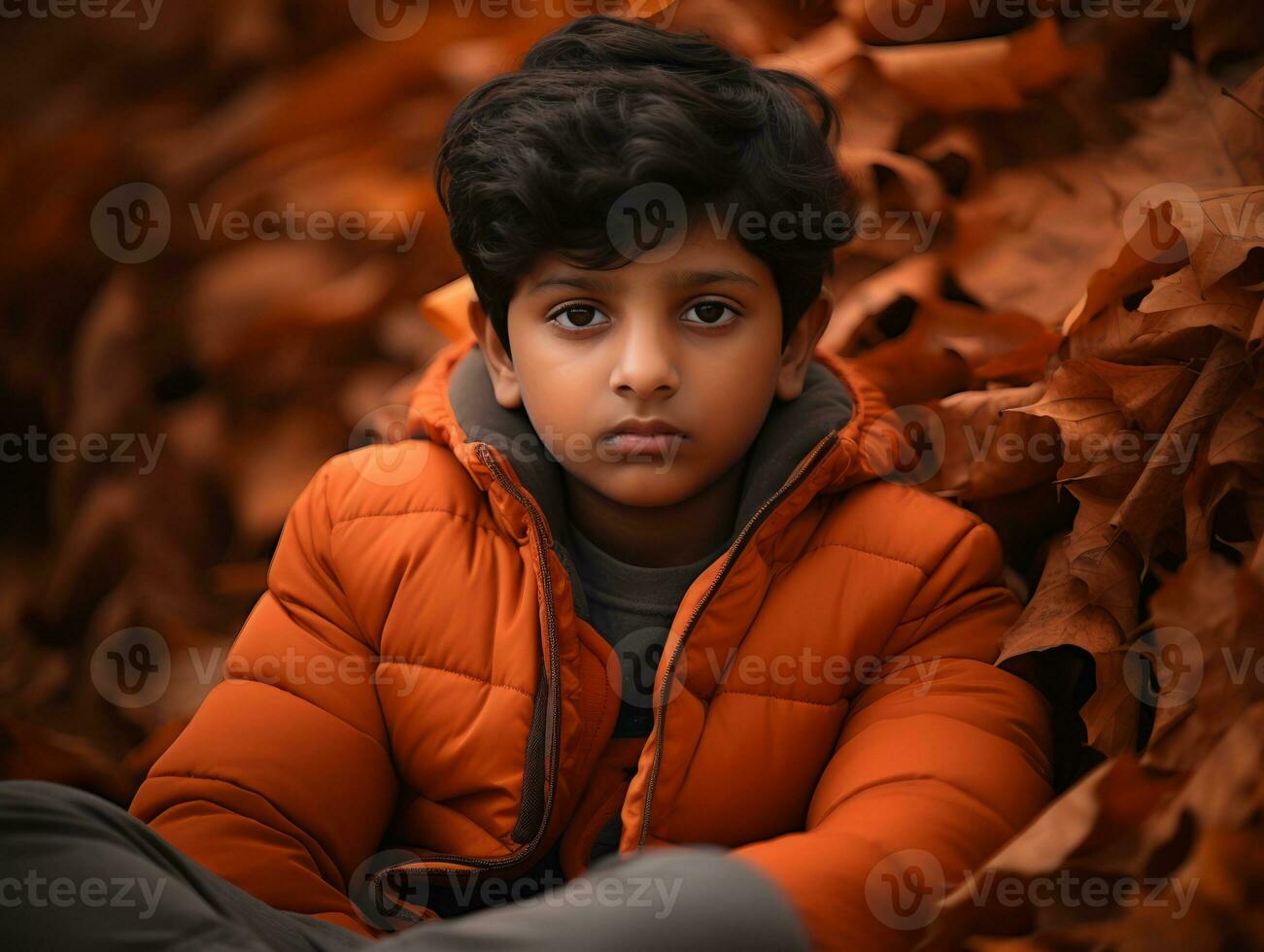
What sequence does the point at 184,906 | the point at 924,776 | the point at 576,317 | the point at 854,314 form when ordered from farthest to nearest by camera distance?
the point at 854,314
the point at 576,317
the point at 924,776
the point at 184,906

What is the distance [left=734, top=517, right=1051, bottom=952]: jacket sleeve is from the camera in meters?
0.94

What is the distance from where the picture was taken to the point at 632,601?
1.24 metres

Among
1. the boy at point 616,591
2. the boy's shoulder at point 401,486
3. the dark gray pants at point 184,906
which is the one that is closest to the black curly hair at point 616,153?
the boy at point 616,591

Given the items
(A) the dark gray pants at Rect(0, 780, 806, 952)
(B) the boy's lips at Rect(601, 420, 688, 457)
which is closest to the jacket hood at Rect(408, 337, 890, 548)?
(B) the boy's lips at Rect(601, 420, 688, 457)

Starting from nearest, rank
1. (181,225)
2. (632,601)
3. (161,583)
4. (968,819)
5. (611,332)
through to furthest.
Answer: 1. (968,819)
2. (611,332)
3. (632,601)
4. (161,583)
5. (181,225)

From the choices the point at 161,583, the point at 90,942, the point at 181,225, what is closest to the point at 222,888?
the point at 90,942

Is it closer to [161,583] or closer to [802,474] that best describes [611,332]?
[802,474]

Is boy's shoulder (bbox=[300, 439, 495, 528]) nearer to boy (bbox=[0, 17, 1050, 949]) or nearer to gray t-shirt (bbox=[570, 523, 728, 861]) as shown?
boy (bbox=[0, 17, 1050, 949])

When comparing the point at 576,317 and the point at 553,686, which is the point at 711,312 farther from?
the point at 553,686

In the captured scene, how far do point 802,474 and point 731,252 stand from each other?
0.20 m

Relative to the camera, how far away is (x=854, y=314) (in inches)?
63.7

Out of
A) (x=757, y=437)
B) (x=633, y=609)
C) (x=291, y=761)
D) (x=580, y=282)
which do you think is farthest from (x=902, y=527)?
(x=291, y=761)

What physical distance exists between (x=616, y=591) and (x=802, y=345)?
0.29m

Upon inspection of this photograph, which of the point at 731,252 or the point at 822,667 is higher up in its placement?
the point at 731,252
